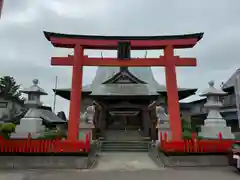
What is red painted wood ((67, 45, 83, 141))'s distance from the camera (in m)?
9.58

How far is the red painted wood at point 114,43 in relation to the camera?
1030 cm

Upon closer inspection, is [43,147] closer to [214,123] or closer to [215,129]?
[215,129]

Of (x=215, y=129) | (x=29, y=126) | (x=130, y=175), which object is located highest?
(x=29, y=126)

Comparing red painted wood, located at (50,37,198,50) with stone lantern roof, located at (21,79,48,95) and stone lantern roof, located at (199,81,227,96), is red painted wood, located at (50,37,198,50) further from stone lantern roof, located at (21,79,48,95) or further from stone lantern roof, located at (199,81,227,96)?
stone lantern roof, located at (21,79,48,95)

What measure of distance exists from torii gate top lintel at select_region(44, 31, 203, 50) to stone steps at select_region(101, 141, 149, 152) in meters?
6.51

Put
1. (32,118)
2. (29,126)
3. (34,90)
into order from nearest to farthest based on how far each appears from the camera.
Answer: (29,126) < (32,118) < (34,90)

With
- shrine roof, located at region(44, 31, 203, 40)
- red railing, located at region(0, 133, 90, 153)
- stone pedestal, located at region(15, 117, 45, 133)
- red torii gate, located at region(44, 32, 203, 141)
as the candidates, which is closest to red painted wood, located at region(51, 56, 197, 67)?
red torii gate, located at region(44, 32, 203, 141)

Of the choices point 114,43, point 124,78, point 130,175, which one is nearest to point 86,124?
point 114,43

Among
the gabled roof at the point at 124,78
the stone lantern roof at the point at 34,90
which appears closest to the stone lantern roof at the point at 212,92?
the gabled roof at the point at 124,78

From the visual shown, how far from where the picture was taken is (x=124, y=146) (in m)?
13.8

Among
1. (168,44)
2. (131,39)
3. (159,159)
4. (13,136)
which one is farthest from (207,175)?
(13,136)

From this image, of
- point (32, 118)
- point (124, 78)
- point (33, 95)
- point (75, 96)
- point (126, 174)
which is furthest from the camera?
point (124, 78)

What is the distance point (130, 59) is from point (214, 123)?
620 centimetres

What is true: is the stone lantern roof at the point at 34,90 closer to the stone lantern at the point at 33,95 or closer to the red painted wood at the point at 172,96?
the stone lantern at the point at 33,95
